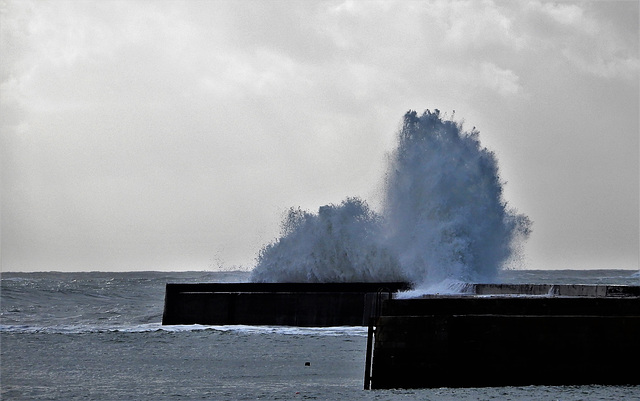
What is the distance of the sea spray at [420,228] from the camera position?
31.7 meters

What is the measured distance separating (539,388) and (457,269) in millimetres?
20459

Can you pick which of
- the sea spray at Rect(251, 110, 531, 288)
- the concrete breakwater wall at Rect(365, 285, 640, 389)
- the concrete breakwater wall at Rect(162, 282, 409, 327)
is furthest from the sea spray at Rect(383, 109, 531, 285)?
the concrete breakwater wall at Rect(365, 285, 640, 389)

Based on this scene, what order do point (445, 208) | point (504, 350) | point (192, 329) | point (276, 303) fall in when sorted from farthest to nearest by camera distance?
point (445, 208)
point (276, 303)
point (192, 329)
point (504, 350)

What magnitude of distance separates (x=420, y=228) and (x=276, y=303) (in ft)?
31.7

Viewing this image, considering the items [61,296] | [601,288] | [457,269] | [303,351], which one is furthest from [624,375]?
[61,296]

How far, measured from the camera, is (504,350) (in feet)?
35.3

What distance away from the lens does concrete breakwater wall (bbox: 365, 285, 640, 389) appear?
420 inches

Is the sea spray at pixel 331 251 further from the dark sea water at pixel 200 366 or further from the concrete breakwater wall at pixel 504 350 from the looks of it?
the concrete breakwater wall at pixel 504 350

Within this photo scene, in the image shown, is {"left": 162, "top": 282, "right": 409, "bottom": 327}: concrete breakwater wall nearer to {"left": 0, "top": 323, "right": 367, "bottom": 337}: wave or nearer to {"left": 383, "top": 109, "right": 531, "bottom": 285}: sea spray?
{"left": 0, "top": 323, "right": 367, "bottom": 337}: wave

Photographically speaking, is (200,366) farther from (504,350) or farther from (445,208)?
(445,208)

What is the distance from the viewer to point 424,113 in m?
34.1

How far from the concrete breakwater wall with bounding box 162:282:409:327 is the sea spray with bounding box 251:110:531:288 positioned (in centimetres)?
680

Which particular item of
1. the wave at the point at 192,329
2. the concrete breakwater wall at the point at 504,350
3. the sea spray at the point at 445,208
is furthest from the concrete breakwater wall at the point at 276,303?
the concrete breakwater wall at the point at 504,350

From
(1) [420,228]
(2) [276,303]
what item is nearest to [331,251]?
(1) [420,228]
